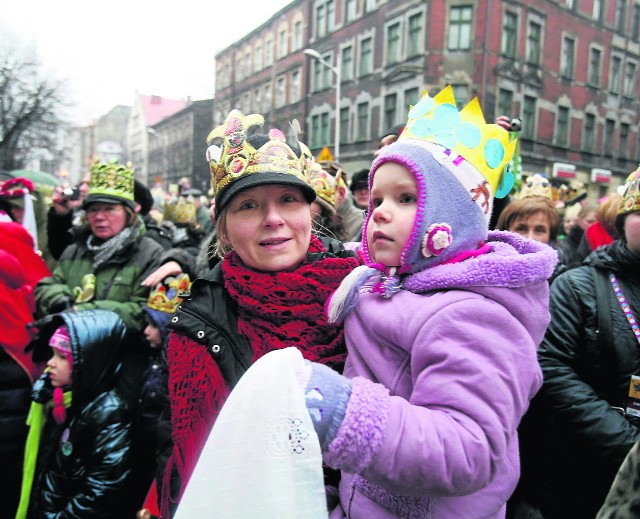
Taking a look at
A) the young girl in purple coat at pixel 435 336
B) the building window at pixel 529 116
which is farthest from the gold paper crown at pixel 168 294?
the building window at pixel 529 116

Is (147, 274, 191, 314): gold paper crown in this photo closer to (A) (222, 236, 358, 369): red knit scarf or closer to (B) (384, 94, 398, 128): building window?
(A) (222, 236, 358, 369): red knit scarf

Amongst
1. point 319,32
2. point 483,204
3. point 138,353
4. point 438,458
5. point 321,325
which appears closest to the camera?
point 438,458

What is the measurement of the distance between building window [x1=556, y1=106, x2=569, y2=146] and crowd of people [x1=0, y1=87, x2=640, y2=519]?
25.8 m

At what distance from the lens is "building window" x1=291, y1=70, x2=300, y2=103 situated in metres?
31.3

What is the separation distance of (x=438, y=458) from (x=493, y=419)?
0.15 m

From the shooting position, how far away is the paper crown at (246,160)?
4.85 ft

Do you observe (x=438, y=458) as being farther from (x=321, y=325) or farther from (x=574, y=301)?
(x=574, y=301)

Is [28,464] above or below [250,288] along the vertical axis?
below

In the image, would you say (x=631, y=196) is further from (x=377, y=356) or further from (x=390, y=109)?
(x=390, y=109)

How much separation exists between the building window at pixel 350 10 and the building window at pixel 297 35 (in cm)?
493

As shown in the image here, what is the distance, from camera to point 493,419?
976 millimetres

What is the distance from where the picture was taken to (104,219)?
3.59m

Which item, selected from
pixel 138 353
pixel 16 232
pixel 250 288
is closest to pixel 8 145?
pixel 16 232

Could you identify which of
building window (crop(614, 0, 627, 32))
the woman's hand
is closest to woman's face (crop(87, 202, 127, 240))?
the woman's hand
